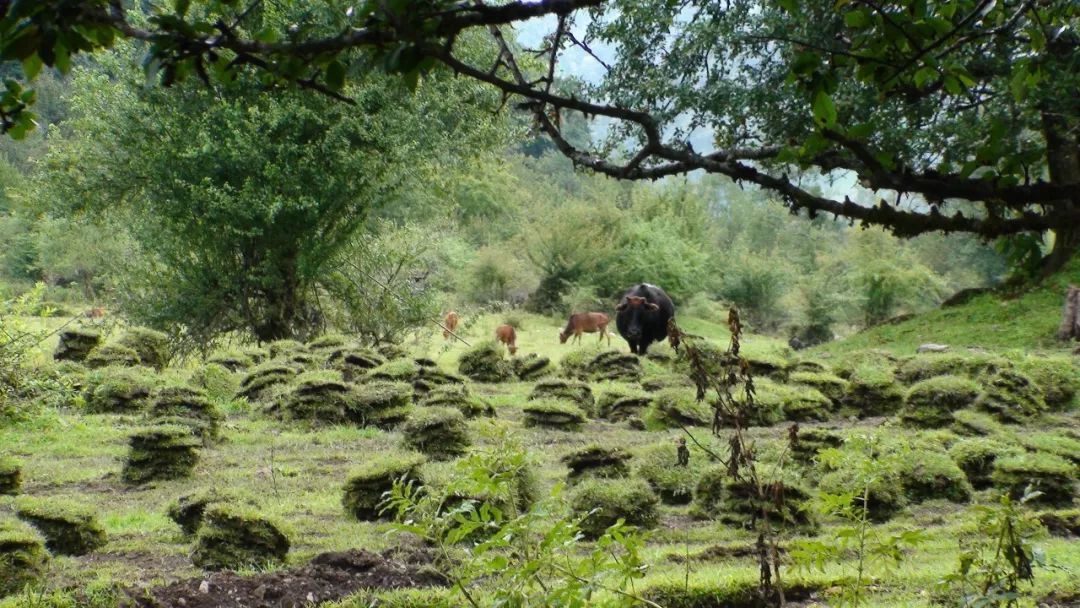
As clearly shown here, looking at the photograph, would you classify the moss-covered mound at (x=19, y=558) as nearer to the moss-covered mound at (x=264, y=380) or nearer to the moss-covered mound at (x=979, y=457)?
the moss-covered mound at (x=979, y=457)

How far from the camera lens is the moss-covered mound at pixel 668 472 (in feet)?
26.4

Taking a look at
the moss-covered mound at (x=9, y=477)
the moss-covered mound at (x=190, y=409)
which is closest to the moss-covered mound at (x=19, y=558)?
the moss-covered mound at (x=9, y=477)

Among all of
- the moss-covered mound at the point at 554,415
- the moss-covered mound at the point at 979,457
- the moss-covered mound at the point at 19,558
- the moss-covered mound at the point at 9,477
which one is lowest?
the moss-covered mound at the point at 19,558

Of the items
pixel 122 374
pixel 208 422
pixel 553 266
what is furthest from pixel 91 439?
pixel 553 266

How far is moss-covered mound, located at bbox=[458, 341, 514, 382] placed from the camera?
1659 cm

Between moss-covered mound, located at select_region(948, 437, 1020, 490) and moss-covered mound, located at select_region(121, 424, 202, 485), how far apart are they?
7.04m

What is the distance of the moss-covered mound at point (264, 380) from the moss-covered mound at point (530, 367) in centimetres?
441

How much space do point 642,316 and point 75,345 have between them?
1099 centimetres

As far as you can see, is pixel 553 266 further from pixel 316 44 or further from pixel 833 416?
pixel 316 44

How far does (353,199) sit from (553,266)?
63.4ft

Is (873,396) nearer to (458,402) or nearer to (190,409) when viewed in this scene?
(458,402)

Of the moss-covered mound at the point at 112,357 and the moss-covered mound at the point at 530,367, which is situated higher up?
the moss-covered mound at the point at 530,367

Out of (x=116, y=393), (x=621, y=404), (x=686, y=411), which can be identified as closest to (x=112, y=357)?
(x=116, y=393)

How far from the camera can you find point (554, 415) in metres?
11.6
